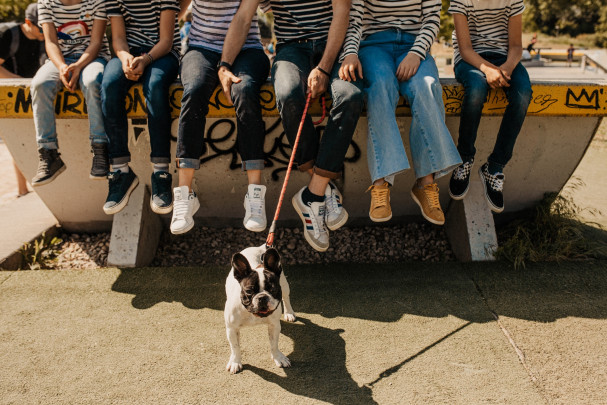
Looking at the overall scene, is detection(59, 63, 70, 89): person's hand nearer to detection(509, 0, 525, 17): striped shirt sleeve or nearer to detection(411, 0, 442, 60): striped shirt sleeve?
detection(411, 0, 442, 60): striped shirt sleeve

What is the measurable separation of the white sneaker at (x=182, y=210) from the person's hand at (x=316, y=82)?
1118 mm

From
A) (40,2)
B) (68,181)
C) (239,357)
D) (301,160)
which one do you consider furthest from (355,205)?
(40,2)

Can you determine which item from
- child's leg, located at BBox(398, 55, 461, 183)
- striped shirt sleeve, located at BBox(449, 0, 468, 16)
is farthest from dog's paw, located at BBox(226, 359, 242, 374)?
striped shirt sleeve, located at BBox(449, 0, 468, 16)

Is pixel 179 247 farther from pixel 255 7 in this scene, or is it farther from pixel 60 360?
pixel 255 7

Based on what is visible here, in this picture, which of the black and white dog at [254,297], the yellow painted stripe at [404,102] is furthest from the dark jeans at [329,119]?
the black and white dog at [254,297]

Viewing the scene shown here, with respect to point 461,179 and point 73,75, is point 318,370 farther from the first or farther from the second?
point 73,75

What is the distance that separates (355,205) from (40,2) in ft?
10.1

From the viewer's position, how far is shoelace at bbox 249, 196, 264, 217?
338 centimetres

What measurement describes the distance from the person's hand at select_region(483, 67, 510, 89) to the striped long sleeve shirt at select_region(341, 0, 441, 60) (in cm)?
48

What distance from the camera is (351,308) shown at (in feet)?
11.0

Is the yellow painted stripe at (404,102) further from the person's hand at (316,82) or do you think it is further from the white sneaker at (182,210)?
the white sneaker at (182,210)

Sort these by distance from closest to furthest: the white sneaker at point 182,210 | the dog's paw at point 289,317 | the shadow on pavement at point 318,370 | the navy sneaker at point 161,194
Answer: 1. the shadow on pavement at point 318,370
2. the dog's paw at point 289,317
3. the white sneaker at point 182,210
4. the navy sneaker at point 161,194

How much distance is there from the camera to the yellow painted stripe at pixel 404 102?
3.67 meters

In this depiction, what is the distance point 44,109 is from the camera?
11.8ft
